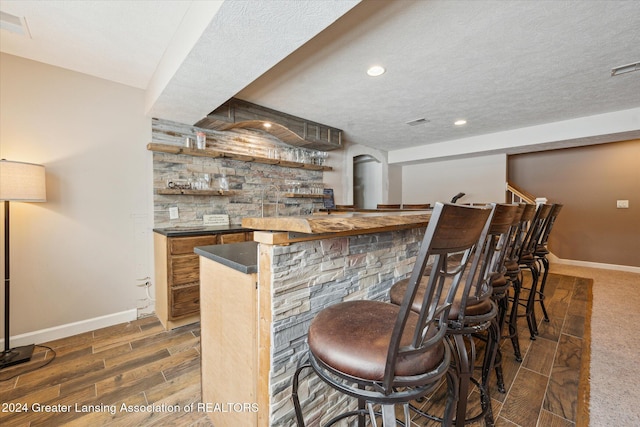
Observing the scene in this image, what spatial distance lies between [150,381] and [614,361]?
3.40 m

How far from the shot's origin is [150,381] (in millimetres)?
1769

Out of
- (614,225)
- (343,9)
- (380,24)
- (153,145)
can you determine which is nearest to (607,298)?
(614,225)

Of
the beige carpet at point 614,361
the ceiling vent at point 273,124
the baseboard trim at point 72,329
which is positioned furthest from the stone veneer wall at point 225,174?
the beige carpet at point 614,361

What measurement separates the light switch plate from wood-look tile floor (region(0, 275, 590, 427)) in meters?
1.25

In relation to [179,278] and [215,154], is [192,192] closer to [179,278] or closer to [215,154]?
[215,154]

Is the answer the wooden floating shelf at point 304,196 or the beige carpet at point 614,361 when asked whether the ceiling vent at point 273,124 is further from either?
the beige carpet at point 614,361

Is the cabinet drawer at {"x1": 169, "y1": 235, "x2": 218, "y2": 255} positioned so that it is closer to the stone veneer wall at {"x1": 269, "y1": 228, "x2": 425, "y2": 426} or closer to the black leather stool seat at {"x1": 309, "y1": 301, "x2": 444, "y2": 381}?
the stone veneer wall at {"x1": 269, "y1": 228, "x2": 425, "y2": 426}

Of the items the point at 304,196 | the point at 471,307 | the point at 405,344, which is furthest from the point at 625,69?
the point at 304,196

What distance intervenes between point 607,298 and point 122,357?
17.7ft

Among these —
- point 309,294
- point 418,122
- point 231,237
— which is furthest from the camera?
point 418,122

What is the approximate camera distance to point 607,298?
3.23 metres

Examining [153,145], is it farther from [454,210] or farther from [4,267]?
[454,210]

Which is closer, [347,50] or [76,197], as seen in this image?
[347,50]

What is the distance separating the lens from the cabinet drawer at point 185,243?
96.6 inches
